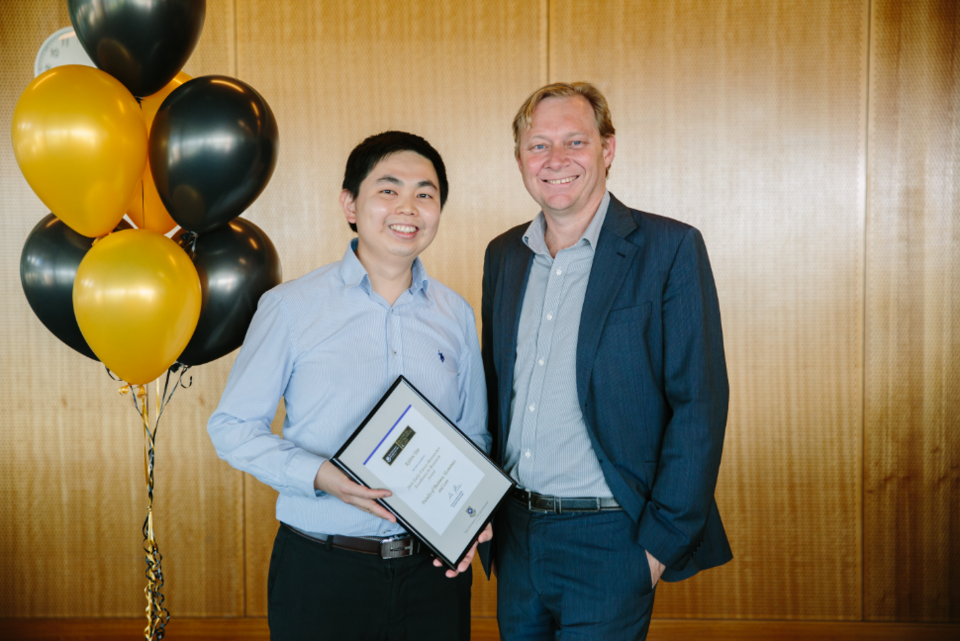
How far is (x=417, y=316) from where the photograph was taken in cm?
156

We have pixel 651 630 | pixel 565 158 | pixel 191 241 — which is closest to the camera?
pixel 565 158

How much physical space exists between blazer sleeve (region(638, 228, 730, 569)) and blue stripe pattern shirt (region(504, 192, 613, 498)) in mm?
140

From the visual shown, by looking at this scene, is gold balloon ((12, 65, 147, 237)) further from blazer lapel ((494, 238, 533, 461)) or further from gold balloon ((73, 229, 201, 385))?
blazer lapel ((494, 238, 533, 461))

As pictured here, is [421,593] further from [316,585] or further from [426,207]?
[426,207]

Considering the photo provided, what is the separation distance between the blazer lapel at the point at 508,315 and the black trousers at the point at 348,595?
1.31 ft

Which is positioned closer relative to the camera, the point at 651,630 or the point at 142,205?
the point at 142,205

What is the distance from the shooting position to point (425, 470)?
137 cm

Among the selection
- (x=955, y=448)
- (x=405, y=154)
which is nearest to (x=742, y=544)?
(x=955, y=448)

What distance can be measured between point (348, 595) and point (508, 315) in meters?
0.79

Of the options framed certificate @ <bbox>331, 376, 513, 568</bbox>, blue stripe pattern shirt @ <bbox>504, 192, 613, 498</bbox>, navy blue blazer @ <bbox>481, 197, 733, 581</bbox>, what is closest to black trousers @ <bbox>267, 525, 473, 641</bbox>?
framed certificate @ <bbox>331, 376, 513, 568</bbox>

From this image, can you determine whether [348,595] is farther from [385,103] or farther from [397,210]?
[385,103]

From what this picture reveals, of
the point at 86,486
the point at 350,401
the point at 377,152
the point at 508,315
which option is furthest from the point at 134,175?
the point at 86,486

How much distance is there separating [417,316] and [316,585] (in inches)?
26.6

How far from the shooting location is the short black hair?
1.52 m
